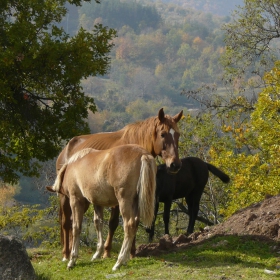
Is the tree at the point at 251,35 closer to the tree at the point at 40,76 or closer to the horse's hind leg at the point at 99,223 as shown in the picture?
the tree at the point at 40,76

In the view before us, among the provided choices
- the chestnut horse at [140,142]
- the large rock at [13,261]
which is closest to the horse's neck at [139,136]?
the chestnut horse at [140,142]

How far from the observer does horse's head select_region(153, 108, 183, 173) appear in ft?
33.0

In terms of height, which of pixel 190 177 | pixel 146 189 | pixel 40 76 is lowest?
pixel 146 189

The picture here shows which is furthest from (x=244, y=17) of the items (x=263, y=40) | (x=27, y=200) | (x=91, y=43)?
(x=27, y=200)

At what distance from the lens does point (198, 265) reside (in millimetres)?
9570

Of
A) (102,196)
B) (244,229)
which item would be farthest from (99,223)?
(244,229)

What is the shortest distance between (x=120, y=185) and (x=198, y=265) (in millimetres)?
2020

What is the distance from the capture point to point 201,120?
25828mm

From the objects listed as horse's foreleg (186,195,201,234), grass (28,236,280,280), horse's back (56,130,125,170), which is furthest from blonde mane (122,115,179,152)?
horse's foreleg (186,195,201,234)

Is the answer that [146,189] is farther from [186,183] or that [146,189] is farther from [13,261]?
[186,183]

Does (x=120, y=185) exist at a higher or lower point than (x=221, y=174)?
lower

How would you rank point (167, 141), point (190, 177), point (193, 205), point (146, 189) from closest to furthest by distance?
point (146, 189)
point (167, 141)
point (190, 177)
point (193, 205)

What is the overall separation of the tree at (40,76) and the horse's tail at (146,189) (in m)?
8.42

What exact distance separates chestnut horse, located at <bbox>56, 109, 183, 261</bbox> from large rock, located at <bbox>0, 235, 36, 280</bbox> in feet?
7.18
